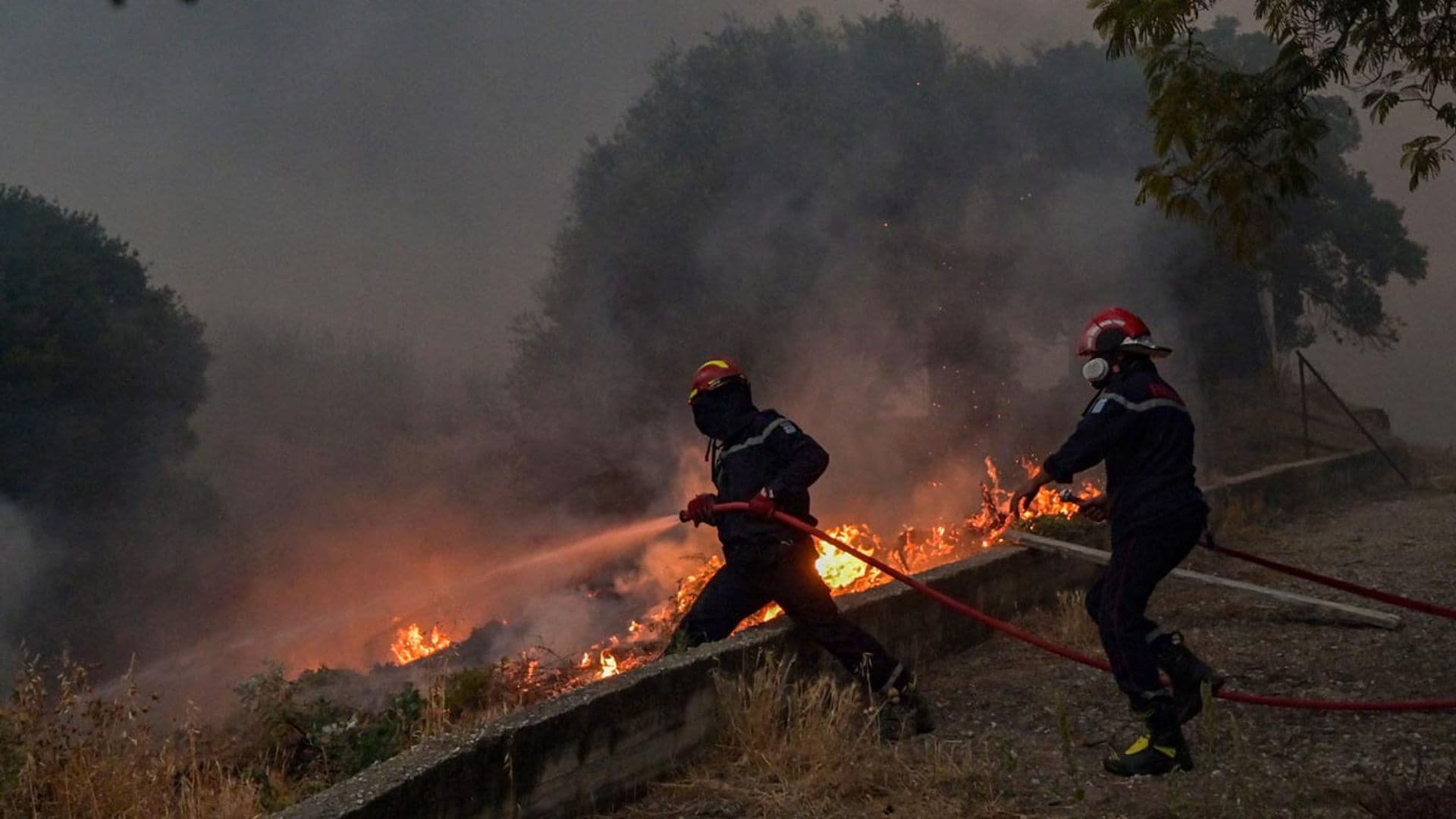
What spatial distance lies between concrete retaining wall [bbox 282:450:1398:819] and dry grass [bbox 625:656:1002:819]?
116 mm

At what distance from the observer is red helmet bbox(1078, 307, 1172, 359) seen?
4535 millimetres

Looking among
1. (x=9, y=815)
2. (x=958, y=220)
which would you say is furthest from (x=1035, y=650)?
(x=958, y=220)

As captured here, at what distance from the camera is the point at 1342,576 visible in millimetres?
8250

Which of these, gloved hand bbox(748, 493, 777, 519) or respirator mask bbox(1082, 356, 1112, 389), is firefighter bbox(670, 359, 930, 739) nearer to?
gloved hand bbox(748, 493, 777, 519)

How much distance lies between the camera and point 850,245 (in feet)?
51.6

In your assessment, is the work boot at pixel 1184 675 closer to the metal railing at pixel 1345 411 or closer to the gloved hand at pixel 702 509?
the gloved hand at pixel 702 509

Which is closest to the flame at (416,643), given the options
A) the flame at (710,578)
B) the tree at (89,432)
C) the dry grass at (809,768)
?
the flame at (710,578)

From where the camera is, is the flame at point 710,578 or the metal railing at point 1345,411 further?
the metal railing at point 1345,411

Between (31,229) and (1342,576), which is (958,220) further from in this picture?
(31,229)

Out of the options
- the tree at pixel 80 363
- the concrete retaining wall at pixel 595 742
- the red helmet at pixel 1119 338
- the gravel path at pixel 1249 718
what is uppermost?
the tree at pixel 80 363

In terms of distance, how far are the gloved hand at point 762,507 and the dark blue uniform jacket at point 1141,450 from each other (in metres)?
1.15

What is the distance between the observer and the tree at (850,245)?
15.7 meters

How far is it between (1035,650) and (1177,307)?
1209cm

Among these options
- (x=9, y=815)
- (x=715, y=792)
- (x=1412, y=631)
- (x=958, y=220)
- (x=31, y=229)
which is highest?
(x=31, y=229)
